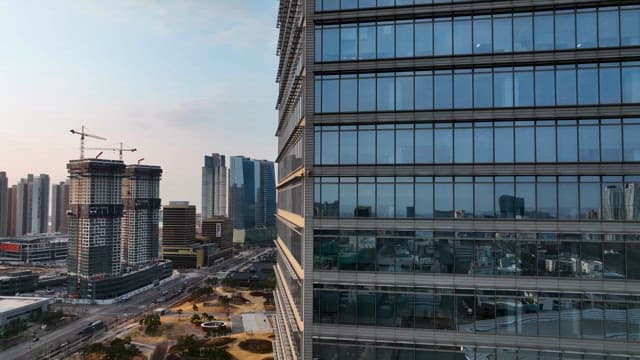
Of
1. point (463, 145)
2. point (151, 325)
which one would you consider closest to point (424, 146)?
point (463, 145)

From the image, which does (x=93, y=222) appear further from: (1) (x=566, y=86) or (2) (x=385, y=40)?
(1) (x=566, y=86)

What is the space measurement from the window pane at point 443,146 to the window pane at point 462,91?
174cm

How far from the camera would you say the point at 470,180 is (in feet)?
81.6

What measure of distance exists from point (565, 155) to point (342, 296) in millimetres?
15582

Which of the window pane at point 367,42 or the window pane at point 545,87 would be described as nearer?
the window pane at point 545,87

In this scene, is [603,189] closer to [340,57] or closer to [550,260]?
[550,260]

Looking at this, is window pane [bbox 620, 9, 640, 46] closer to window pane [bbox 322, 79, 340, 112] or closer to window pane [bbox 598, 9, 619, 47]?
window pane [bbox 598, 9, 619, 47]

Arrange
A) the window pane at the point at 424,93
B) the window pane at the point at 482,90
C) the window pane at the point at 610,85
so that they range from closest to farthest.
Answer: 1. the window pane at the point at 610,85
2. the window pane at the point at 482,90
3. the window pane at the point at 424,93

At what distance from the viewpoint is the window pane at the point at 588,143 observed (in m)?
23.9

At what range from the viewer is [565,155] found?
949 inches

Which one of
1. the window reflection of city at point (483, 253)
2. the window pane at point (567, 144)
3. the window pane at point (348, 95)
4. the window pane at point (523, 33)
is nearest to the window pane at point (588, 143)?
the window pane at point (567, 144)

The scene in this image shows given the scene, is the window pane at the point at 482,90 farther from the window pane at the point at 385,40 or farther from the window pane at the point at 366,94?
the window pane at the point at 366,94

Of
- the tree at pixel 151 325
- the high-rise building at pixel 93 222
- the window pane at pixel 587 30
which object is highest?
the window pane at pixel 587 30

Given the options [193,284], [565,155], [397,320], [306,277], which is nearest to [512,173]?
[565,155]
